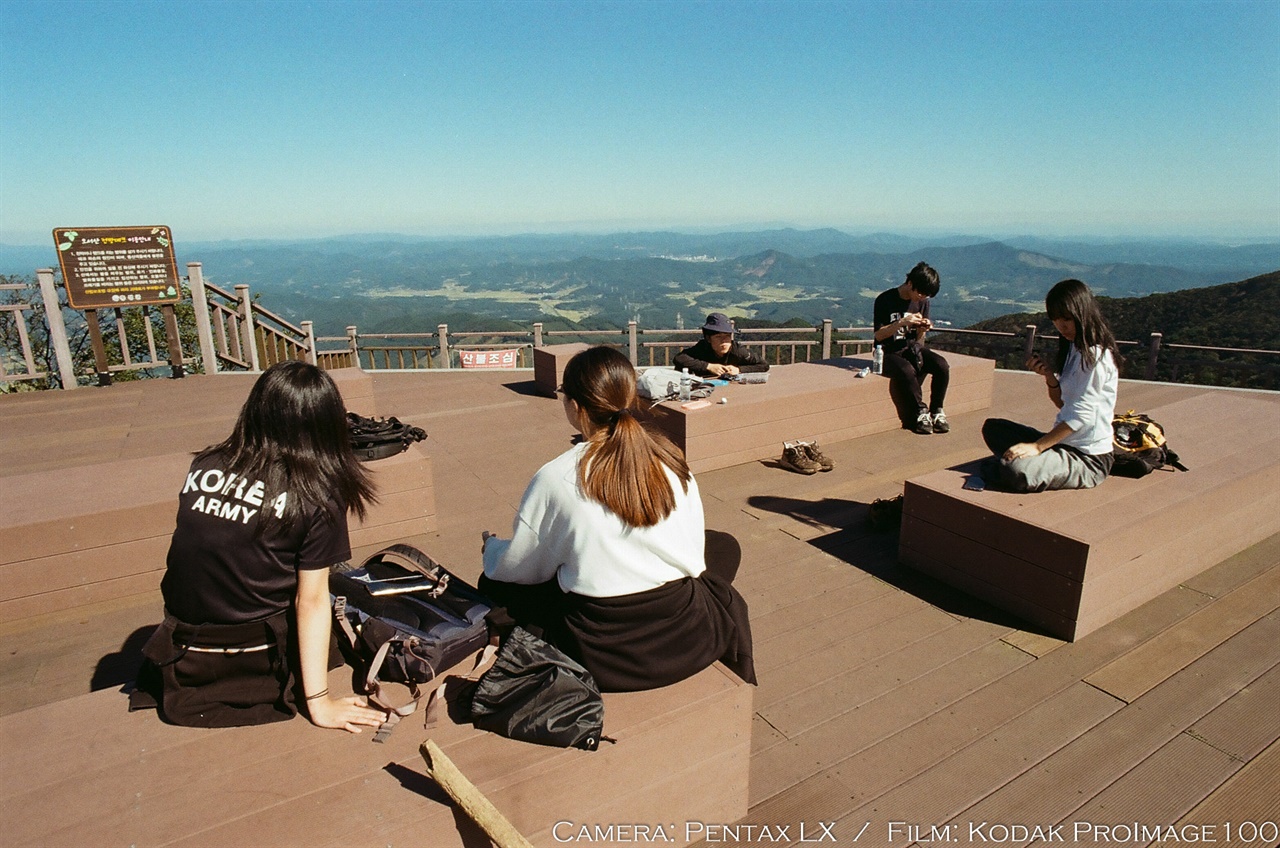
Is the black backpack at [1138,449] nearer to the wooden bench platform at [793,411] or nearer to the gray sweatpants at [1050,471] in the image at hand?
the gray sweatpants at [1050,471]

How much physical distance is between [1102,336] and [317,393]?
3.35 m

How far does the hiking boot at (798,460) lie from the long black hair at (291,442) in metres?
4.03

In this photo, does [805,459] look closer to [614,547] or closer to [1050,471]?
[1050,471]

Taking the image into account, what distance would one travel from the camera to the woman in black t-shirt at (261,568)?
1.85 m

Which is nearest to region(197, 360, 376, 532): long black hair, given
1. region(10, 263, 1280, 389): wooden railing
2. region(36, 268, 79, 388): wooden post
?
region(10, 263, 1280, 389): wooden railing

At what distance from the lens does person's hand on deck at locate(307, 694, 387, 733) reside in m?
1.87

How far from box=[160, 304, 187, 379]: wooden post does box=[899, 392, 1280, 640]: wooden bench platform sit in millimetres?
9505

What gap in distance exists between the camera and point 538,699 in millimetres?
1831

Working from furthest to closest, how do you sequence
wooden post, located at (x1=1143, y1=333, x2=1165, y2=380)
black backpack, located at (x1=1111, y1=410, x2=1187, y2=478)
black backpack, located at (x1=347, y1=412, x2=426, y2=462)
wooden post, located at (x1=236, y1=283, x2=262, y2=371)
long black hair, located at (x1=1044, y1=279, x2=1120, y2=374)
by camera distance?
wooden post, located at (x1=236, y1=283, x2=262, y2=371), wooden post, located at (x1=1143, y1=333, x2=1165, y2=380), black backpack, located at (x1=347, y1=412, x2=426, y2=462), black backpack, located at (x1=1111, y1=410, x2=1187, y2=478), long black hair, located at (x1=1044, y1=279, x2=1120, y2=374)

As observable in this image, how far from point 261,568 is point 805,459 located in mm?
4232

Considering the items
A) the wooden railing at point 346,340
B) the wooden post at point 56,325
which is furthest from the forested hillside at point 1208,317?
the wooden post at point 56,325

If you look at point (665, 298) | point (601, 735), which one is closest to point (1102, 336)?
point (601, 735)

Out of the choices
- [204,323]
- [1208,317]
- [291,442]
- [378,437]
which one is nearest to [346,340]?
[204,323]

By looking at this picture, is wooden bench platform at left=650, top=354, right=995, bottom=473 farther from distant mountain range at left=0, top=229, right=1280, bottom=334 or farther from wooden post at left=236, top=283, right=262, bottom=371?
distant mountain range at left=0, top=229, right=1280, bottom=334
